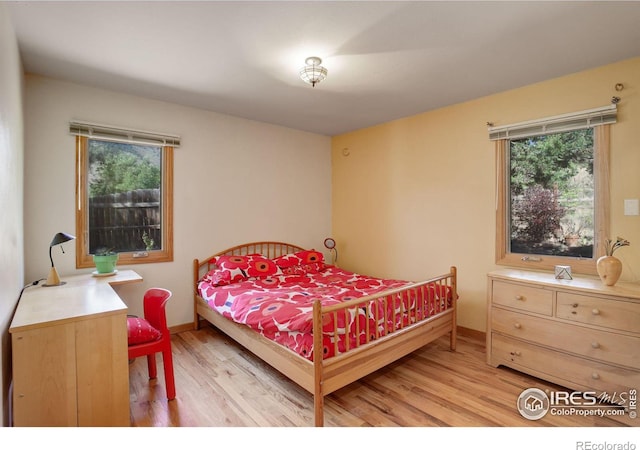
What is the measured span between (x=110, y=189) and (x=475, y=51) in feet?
11.4

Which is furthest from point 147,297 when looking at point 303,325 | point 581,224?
point 581,224

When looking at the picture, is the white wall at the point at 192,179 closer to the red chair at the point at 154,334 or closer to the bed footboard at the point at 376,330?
the red chair at the point at 154,334

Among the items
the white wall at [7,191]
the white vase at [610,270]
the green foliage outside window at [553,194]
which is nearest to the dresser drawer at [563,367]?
the white vase at [610,270]

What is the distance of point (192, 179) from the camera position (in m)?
3.51

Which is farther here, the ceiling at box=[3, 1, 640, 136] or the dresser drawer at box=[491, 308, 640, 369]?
the dresser drawer at box=[491, 308, 640, 369]

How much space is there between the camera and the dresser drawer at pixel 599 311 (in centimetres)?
205

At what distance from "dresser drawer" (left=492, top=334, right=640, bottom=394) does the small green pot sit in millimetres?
3423

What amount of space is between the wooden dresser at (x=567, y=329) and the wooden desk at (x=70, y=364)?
2.78 m

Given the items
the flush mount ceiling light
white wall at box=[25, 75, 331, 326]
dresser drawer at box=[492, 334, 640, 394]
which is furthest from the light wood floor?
the flush mount ceiling light

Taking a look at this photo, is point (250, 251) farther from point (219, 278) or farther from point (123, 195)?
point (123, 195)

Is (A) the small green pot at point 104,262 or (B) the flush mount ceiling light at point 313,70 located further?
(A) the small green pot at point 104,262

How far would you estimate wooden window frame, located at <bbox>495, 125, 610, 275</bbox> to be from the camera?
253 centimetres

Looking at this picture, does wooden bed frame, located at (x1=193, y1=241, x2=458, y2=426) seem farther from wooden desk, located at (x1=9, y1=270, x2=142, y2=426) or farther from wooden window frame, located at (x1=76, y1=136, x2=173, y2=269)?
wooden desk, located at (x1=9, y1=270, x2=142, y2=426)

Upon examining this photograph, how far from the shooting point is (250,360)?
9.22 ft
